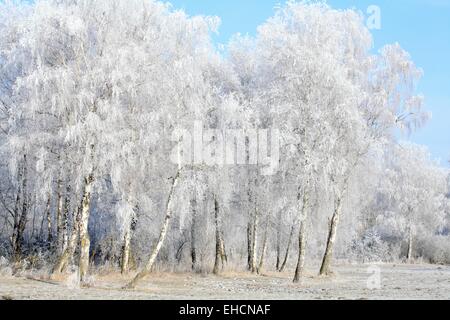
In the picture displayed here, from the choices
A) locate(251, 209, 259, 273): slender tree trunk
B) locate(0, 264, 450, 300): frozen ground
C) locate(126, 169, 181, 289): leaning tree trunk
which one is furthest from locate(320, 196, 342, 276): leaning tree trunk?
locate(126, 169, 181, 289): leaning tree trunk

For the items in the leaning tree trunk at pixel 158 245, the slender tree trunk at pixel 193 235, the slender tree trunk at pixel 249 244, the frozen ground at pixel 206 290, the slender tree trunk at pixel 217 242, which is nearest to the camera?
the frozen ground at pixel 206 290

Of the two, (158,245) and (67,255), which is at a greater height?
(158,245)

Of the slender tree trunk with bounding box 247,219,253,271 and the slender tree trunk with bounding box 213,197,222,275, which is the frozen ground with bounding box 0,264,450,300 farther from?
the slender tree trunk with bounding box 247,219,253,271

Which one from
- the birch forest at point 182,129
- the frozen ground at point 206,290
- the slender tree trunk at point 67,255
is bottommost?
the frozen ground at point 206,290

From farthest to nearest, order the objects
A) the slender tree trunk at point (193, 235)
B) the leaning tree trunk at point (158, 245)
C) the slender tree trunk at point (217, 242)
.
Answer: the slender tree trunk at point (193, 235) → the slender tree trunk at point (217, 242) → the leaning tree trunk at point (158, 245)

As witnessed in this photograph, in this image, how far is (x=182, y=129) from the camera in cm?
2062

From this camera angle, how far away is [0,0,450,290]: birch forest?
2053 centimetres

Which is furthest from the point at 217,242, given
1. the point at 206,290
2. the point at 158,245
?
the point at 158,245

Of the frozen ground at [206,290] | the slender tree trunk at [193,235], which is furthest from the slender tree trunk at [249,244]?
the frozen ground at [206,290]

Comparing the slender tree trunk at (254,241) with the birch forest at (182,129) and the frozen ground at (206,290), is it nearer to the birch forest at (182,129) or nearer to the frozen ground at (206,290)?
the birch forest at (182,129)

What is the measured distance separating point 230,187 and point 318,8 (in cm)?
891

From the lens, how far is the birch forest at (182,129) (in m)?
20.5

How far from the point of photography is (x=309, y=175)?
2350 cm

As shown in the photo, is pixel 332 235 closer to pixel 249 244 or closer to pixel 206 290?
pixel 249 244
